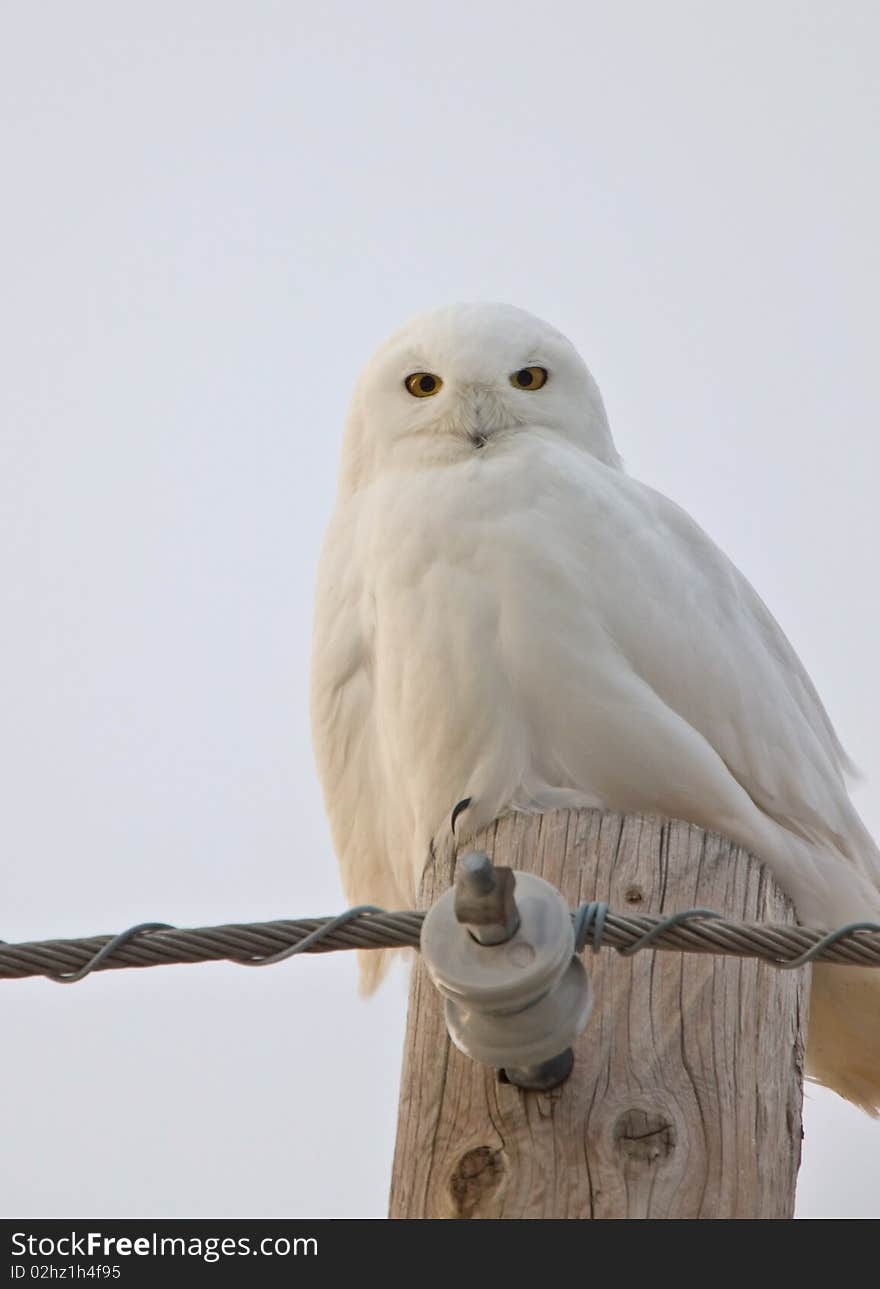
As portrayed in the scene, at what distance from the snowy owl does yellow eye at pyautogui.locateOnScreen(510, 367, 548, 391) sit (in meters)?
0.09

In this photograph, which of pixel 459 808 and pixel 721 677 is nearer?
pixel 459 808

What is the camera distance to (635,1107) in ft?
A: 9.39

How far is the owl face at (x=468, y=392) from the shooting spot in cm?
485

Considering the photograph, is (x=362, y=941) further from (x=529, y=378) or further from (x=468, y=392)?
(x=529, y=378)

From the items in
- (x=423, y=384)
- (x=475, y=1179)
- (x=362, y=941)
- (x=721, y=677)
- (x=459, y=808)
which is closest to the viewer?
(x=362, y=941)

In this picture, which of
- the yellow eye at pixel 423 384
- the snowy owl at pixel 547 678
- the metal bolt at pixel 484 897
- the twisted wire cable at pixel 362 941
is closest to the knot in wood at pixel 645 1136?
the twisted wire cable at pixel 362 941

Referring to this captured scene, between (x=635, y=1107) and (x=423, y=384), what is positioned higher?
(x=423, y=384)

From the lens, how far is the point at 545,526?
4.32 meters

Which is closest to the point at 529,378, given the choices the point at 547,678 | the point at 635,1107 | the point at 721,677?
the point at 721,677

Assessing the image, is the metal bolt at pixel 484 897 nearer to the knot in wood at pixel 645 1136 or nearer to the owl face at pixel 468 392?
the knot in wood at pixel 645 1136

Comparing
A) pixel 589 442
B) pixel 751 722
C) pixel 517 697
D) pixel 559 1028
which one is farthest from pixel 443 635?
pixel 559 1028

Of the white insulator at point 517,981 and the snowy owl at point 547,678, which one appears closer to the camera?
the white insulator at point 517,981

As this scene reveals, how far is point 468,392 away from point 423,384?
0.21 meters
